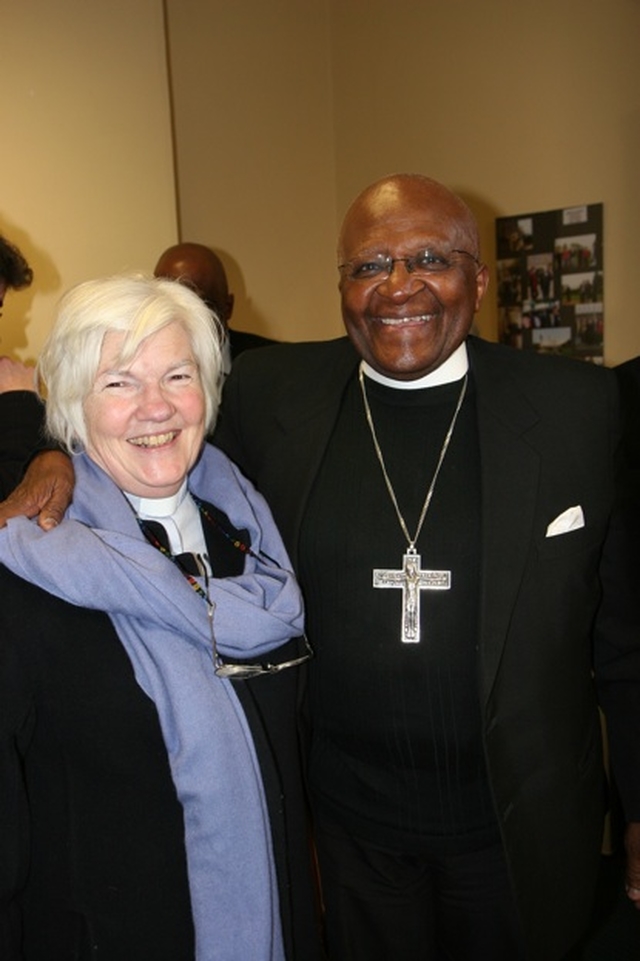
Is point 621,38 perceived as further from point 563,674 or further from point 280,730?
point 280,730

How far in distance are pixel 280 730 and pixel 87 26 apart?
8.31 ft

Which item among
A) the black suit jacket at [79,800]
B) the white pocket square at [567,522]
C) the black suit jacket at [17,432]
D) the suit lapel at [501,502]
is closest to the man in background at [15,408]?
the black suit jacket at [17,432]

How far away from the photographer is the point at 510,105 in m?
3.78

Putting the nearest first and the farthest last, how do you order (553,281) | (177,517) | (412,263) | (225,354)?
1. (177,517)
2. (412,263)
3. (225,354)
4. (553,281)

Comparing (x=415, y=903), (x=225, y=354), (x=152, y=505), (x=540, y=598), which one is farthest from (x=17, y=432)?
(x=225, y=354)

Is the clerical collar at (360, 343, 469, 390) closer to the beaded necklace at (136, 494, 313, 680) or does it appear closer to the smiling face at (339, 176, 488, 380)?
the smiling face at (339, 176, 488, 380)

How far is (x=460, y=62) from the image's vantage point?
394 cm

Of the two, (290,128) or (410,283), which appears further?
(290,128)

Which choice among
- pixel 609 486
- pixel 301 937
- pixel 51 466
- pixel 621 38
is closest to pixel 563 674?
pixel 609 486

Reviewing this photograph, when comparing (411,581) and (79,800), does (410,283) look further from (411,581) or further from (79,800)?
(79,800)

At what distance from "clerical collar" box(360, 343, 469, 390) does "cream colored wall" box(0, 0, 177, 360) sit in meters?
1.67

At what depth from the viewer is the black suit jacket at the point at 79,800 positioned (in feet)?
3.87

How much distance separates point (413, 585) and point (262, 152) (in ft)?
11.0

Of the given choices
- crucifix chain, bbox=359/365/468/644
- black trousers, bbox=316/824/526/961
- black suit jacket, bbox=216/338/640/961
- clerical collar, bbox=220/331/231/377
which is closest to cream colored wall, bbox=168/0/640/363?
clerical collar, bbox=220/331/231/377
